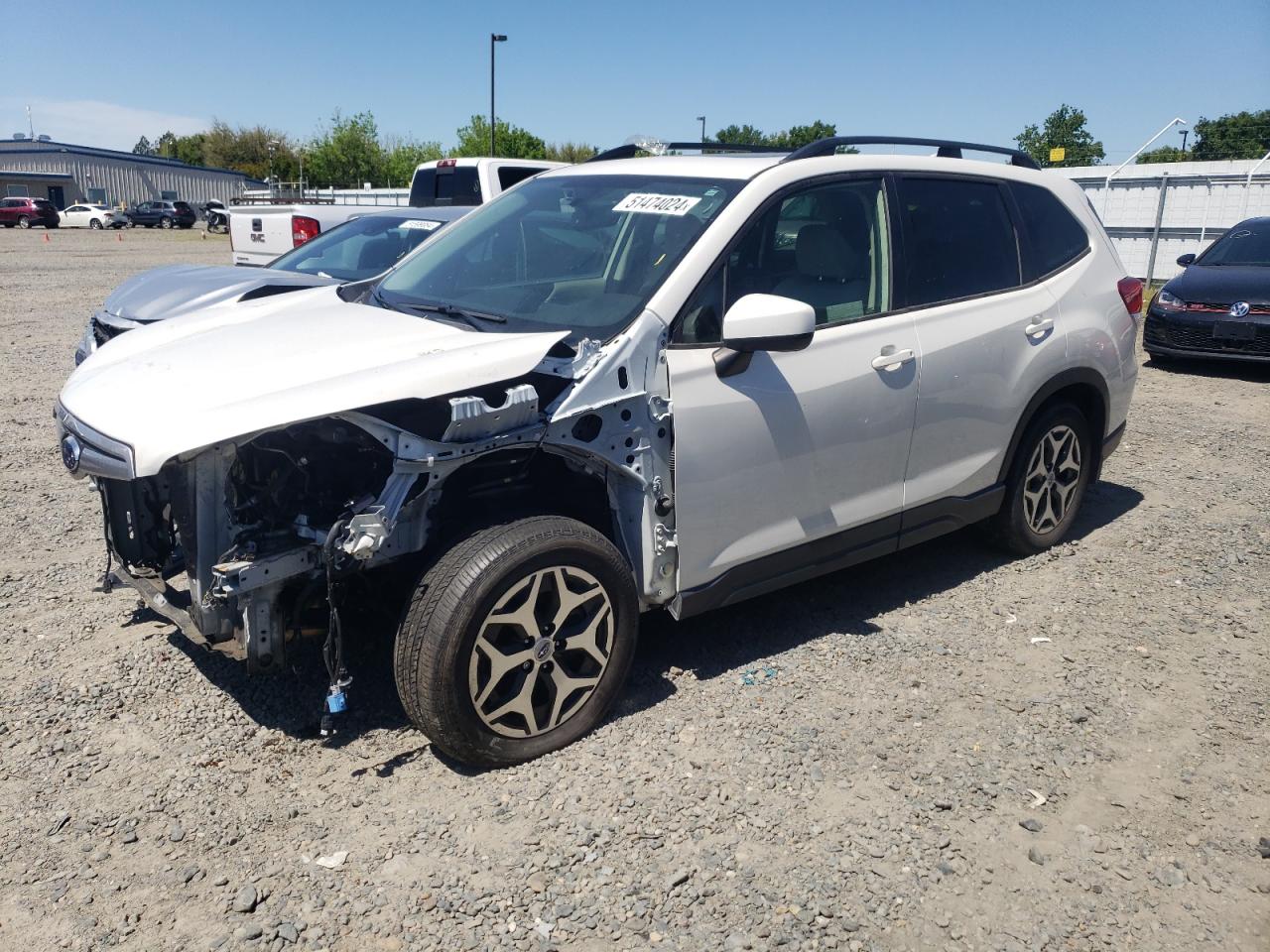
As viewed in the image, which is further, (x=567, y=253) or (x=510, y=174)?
(x=510, y=174)

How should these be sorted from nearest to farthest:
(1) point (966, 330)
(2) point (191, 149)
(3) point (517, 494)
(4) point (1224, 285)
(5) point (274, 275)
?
(3) point (517, 494) < (1) point (966, 330) < (5) point (274, 275) < (4) point (1224, 285) < (2) point (191, 149)

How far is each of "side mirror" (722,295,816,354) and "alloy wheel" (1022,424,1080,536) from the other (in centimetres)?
214

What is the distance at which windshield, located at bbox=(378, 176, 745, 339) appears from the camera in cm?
362

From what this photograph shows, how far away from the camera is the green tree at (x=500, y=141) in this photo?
6544cm

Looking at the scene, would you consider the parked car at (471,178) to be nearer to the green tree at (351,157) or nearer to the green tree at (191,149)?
the green tree at (351,157)

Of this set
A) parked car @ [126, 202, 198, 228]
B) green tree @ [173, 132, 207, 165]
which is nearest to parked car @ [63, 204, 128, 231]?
parked car @ [126, 202, 198, 228]

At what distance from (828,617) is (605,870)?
2.01 m

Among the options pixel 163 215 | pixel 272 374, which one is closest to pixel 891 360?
pixel 272 374

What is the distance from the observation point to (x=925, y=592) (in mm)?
4938

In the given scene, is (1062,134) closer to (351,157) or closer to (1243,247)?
(351,157)

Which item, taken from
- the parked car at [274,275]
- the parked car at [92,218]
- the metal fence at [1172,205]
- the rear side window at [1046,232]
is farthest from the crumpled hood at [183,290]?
the parked car at [92,218]

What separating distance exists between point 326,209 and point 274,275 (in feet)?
16.3

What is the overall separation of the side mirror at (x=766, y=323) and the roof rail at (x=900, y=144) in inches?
32.3

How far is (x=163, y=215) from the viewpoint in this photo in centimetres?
5256
